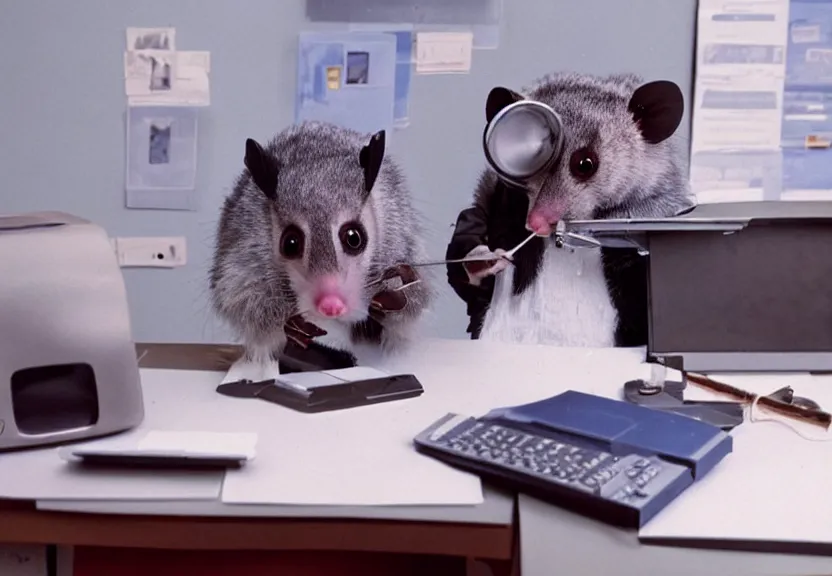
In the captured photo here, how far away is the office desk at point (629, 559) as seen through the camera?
69 cm

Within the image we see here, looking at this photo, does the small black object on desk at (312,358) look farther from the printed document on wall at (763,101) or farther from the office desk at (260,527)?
the printed document on wall at (763,101)

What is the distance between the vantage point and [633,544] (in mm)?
710

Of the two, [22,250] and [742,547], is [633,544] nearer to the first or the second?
[742,547]

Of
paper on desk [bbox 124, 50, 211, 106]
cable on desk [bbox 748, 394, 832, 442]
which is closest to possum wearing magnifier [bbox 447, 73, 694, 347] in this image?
cable on desk [bbox 748, 394, 832, 442]

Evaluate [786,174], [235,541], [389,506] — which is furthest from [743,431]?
[786,174]

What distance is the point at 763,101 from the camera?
7.11 ft

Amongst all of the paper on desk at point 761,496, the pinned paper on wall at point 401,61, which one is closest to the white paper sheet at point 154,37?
the pinned paper on wall at point 401,61

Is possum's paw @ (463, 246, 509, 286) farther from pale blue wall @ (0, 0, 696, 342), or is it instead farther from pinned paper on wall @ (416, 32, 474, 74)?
pinned paper on wall @ (416, 32, 474, 74)

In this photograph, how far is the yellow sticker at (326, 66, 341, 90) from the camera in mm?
2166

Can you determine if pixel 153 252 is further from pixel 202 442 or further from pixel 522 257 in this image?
pixel 202 442

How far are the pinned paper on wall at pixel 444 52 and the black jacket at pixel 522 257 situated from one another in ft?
2.72

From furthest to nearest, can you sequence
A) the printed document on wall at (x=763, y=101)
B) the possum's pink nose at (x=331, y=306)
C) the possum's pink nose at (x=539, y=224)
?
the printed document on wall at (x=763, y=101) → the possum's pink nose at (x=539, y=224) → the possum's pink nose at (x=331, y=306)

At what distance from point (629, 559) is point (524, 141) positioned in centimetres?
69

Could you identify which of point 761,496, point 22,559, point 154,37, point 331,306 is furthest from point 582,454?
point 154,37
